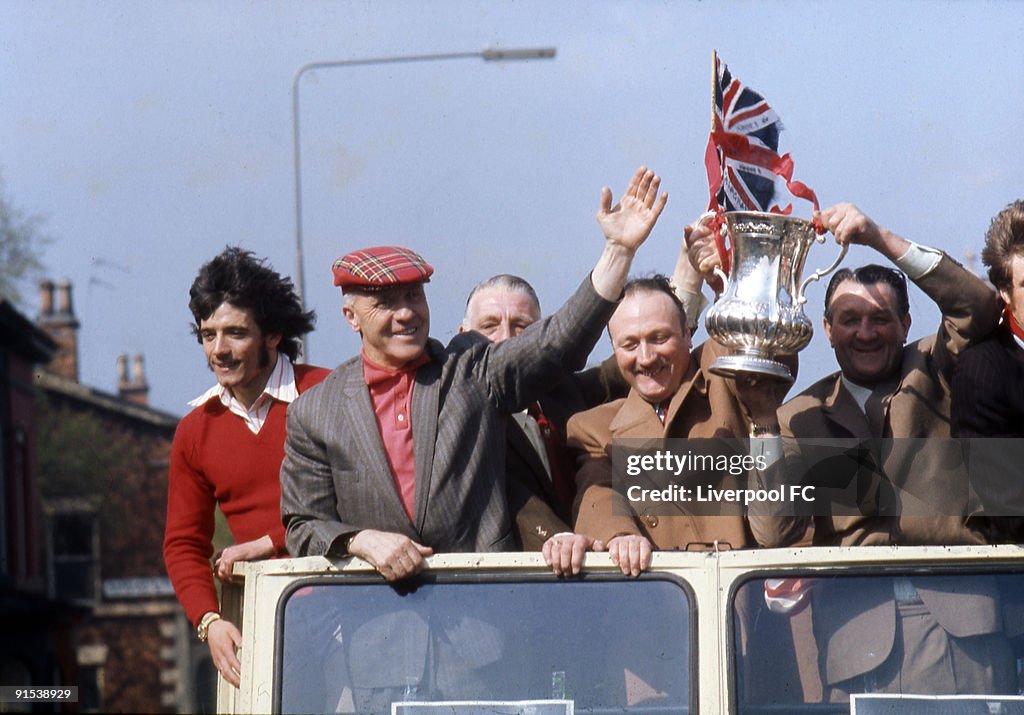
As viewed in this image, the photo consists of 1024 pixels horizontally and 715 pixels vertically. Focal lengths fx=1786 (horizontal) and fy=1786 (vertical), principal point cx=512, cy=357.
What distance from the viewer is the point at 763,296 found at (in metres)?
4.45

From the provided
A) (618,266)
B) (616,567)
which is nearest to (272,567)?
(616,567)

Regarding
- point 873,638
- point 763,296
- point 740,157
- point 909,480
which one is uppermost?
point 740,157

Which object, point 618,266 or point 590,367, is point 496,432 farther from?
point 590,367

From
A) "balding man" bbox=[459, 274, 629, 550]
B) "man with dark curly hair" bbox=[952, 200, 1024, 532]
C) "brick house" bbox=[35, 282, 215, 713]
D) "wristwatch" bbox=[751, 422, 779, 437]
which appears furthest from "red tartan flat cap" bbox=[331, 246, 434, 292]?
"brick house" bbox=[35, 282, 215, 713]

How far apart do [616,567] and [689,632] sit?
23 cm

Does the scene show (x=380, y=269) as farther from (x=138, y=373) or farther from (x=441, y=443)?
(x=138, y=373)

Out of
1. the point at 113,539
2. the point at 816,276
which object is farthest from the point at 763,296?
the point at 113,539

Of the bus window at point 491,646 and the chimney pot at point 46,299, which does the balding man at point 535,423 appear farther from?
the chimney pot at point 46,299

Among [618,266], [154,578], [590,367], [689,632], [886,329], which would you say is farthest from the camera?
[154,578]

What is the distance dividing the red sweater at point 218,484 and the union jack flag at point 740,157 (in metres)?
1.40

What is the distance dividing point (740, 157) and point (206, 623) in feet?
6.45

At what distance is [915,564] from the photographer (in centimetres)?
408
